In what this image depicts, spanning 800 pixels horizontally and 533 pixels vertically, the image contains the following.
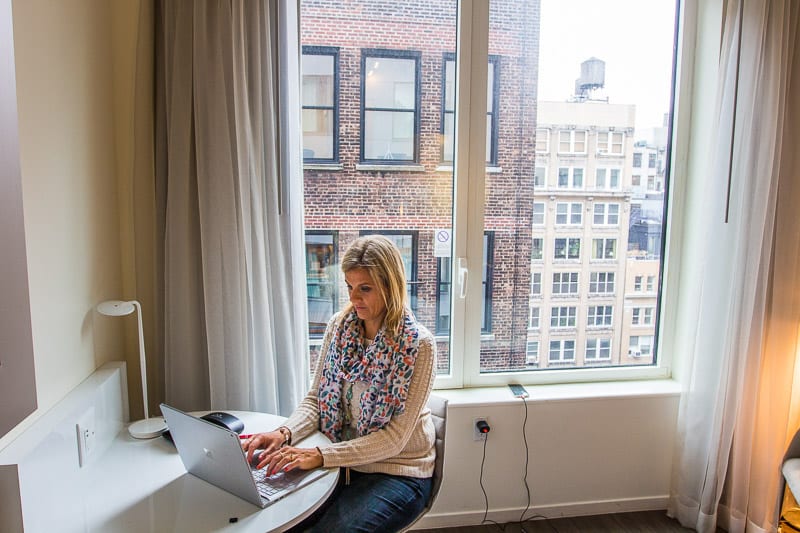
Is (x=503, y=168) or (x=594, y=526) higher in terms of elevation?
(x=503, y=168)

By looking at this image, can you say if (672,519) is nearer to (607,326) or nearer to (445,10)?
(607,326)

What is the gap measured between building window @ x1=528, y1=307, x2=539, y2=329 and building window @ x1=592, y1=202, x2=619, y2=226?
0.49 m

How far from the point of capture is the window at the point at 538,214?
2.41 metres

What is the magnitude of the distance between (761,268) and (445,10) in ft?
5.65

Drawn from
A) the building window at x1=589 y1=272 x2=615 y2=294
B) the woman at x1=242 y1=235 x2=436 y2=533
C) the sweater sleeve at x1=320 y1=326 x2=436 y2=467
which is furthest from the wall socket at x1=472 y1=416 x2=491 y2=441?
the building window at x1=589 y1=272 x2=615 y2=294

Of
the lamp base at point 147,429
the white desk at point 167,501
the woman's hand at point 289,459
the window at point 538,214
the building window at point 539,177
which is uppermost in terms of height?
the building window at point 539,177

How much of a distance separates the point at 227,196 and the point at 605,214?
1.68m

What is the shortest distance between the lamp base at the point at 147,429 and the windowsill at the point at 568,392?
1136 millimetres

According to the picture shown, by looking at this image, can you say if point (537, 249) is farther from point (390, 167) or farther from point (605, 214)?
point (390, 167)

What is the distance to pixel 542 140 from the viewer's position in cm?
238

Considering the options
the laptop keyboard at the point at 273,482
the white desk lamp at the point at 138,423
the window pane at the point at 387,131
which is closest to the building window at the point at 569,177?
the window pane at the point at 387,131

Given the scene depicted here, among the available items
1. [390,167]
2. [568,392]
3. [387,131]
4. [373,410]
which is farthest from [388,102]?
[568,392]

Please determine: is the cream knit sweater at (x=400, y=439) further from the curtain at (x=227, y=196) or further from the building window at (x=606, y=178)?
the building window at (x=606, y=178)

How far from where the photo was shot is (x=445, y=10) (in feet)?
7.27
